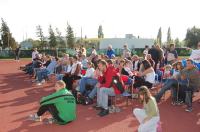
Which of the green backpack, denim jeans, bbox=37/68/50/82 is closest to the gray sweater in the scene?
the green backpack

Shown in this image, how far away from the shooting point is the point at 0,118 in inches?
311

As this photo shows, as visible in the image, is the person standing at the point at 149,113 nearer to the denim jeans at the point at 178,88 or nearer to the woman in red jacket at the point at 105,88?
the woman in red jacket at the point at 105,88

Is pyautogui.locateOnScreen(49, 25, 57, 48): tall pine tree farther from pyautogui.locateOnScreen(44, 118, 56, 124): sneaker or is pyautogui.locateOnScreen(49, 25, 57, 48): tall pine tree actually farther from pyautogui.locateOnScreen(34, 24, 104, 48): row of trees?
pyautogui.locateOnScreen(44, 118, 56, 124): sneaker

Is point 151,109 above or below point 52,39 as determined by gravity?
below

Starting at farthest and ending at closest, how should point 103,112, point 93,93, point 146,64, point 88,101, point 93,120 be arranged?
point 146,64, point 88,101, point 93,93, point 103,112, point 93,120

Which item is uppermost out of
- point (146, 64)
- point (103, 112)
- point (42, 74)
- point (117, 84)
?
point (146, 64)

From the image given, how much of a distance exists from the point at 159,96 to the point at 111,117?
78.5 inches

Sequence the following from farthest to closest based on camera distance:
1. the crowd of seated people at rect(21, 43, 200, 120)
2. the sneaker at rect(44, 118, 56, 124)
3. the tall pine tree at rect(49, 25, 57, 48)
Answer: the tall pine tree at rect(49, 25, 57, 48), the crowd of seated people at rect(21, 43, 200, 120), the sneaker at rect(44, 118, 56, 124)

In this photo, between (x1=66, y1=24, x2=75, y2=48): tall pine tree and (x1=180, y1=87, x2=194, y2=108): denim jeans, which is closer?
(x1=180, y1=87, x2=194, y2=108): denim jeans

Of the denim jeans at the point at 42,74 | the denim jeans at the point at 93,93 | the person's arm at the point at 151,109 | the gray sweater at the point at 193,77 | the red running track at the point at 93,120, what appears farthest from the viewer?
the denim jeans at the point at 42,74

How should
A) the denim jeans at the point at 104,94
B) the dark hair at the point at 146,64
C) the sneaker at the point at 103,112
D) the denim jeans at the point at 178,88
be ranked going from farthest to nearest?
the dark hair at the point at 146,64
the denim jeans at the point at 178,88
the denim jeans at the point at 104,94
the sneaker at the point at 103,112

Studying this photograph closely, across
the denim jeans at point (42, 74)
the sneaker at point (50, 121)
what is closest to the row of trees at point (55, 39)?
the denim jeans at point (42, 74)

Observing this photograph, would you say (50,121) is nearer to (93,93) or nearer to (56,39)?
(93,93)

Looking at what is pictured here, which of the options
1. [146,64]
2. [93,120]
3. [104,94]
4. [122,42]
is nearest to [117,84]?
[104,94]
